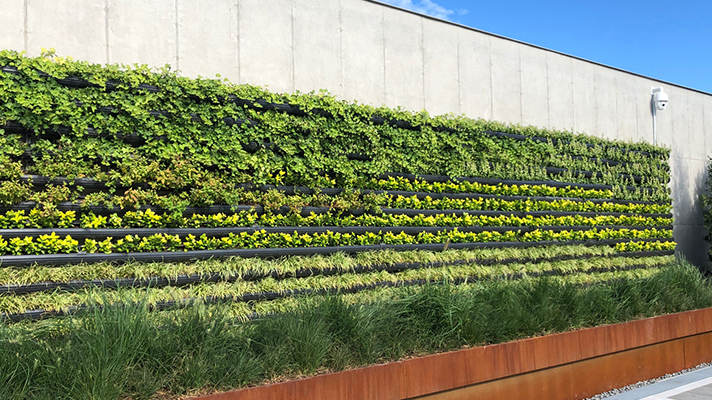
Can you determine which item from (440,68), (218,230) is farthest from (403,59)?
(218,230)

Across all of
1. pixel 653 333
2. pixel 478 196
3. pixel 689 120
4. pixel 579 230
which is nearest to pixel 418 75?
pixel 478 196

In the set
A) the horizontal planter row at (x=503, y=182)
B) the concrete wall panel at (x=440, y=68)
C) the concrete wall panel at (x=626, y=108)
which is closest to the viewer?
the horizontal planter row at (x=503, y=182)

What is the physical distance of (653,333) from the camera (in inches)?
248

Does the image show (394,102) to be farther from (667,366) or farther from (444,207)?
(667,366)

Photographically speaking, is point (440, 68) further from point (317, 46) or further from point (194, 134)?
point (194, 134)

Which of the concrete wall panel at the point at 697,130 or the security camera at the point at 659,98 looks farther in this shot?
the concrete wall panel at the point at 697,130

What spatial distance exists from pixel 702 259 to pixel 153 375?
11.7 m

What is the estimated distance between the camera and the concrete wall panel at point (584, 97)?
959 centimetres

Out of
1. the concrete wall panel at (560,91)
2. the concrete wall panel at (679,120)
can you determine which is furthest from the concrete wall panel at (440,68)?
the concrete wall panel at (679,120)

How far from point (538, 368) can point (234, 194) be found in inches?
128

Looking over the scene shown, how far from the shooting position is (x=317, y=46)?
6.65 meters

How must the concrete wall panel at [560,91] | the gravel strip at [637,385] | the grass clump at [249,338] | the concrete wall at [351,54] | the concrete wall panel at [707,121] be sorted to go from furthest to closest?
the concrete wall panel at [707,121], the concrete wall panel at [560,91], the gravel strip at [637,385], the concrete wall at [351,54], the grass clump at [249,338]

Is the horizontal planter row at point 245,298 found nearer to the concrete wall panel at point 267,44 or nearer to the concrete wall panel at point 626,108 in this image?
the concrete wall panel at point 267,44

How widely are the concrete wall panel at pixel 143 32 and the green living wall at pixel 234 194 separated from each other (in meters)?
0.24
